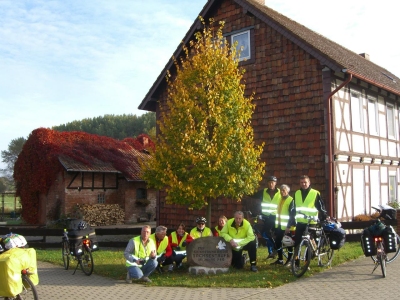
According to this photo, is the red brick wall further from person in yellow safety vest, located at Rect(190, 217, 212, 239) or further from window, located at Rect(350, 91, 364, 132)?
person in yellow safety vest, located at Rect(190, 217, 212, 239)

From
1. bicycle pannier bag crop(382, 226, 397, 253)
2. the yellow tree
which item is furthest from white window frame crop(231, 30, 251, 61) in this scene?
bicycle pannier bag crop(382, 226, 397, 253)

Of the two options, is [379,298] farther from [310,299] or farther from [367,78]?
[367,78]

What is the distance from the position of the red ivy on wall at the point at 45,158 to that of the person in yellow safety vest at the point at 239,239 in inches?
800

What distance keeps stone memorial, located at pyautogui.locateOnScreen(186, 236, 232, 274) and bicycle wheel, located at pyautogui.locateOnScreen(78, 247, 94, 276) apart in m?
2.22

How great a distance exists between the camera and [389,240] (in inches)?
373

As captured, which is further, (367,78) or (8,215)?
(8,215)

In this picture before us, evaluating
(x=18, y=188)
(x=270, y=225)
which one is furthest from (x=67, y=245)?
(x=18, y=188)

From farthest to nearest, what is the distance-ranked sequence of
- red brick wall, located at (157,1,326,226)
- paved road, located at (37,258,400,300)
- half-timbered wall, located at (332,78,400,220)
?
half-timbered wall, located at (332,78,400,220) < red brick wall, located at (157,1,326,226) < paved road, located at (37,258,400,300)

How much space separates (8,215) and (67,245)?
33016mm

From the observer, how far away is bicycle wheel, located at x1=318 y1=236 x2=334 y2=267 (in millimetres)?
10219

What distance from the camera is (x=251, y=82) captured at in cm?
1823

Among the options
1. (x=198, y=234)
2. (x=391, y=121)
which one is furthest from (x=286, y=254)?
(x=391, y=121)

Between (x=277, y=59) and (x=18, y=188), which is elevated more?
(x=277, y=59)

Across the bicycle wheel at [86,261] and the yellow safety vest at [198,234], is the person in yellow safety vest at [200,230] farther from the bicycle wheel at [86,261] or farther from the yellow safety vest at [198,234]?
the bicycle wheel at [86,261]
